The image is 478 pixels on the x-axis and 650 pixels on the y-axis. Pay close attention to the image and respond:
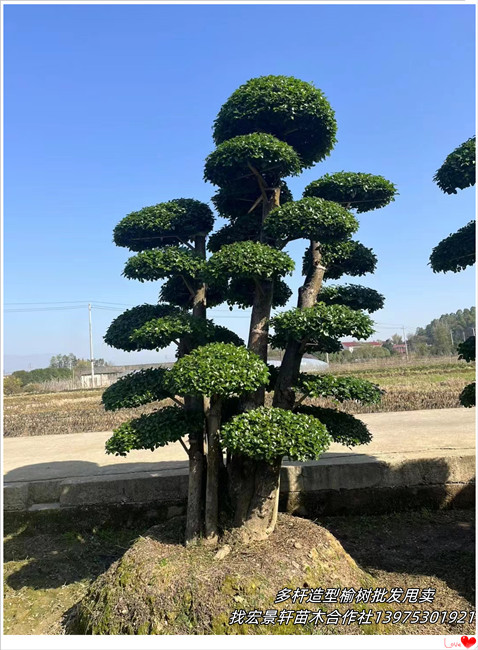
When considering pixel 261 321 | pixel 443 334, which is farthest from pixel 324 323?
pixel 443 334

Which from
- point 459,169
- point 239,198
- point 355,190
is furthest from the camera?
point 239,198

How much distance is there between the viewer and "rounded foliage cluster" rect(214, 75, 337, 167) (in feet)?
15.4

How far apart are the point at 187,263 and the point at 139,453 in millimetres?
5773

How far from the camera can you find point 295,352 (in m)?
4.73

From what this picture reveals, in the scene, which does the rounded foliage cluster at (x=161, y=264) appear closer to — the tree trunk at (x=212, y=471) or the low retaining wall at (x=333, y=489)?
the tree trunk at (x=212, y=471)

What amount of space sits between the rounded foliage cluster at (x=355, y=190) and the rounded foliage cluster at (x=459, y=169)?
581 millimetres

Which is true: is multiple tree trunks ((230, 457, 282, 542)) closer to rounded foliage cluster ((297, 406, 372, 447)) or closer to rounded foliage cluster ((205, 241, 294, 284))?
rounded foliage cluster ((297, 406, 372, 447))

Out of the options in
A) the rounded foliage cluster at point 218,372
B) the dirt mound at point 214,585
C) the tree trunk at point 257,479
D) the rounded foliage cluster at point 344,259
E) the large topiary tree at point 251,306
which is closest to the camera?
the dirt mound at point 214,585

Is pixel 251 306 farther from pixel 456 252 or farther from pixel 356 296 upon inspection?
pixel 456 252

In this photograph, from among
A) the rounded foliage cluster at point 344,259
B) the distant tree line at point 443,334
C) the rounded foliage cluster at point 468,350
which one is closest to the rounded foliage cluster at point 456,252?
the rounded foliage cluster at point 344,259

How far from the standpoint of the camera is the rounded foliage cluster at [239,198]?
5.16m

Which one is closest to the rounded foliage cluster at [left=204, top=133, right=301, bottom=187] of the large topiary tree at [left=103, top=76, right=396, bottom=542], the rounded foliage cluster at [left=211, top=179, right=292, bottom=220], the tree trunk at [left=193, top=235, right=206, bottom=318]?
the large topiary tree at [left=103, top=76, right=396, bottom=542]

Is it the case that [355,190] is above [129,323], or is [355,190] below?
above

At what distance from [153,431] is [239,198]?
9.54 feet
